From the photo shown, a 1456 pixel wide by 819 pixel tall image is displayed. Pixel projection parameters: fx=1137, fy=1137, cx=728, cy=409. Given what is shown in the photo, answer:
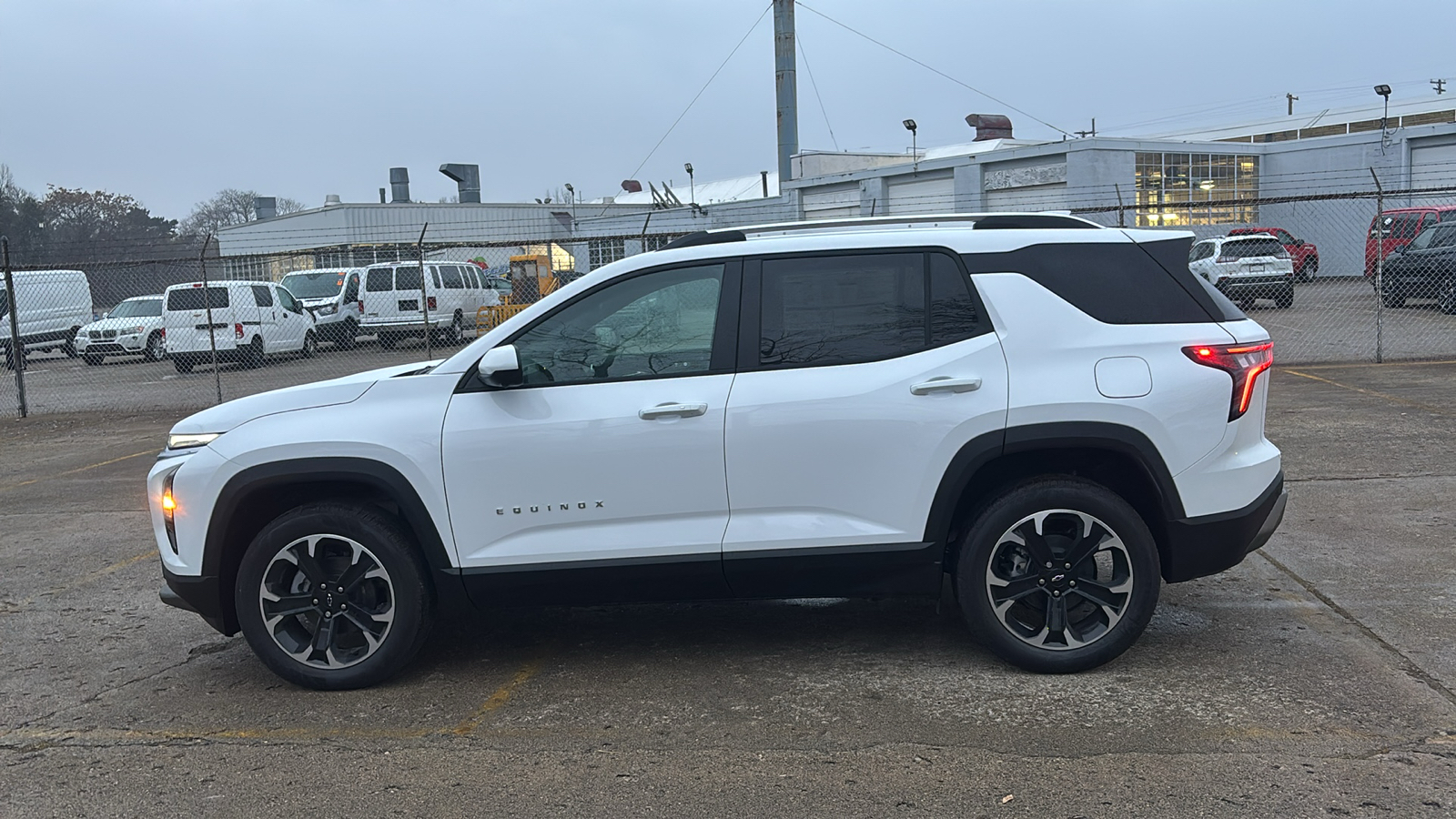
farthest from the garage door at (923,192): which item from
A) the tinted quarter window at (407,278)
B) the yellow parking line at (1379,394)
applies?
the yellow parking line at (1379,394)

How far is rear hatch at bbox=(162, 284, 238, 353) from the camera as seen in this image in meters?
21.3

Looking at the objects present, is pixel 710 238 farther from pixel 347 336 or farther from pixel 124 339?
pixel 124 339

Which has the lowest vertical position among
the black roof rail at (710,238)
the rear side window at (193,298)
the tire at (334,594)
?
the tire at (334,594)

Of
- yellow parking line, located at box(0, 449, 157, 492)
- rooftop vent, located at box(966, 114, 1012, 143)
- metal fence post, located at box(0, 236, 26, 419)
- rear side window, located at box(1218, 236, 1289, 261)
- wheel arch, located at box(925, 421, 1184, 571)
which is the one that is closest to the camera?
wheel arch, located at box(925, 421, 1184, 571)

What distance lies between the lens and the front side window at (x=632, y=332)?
14.9 ft

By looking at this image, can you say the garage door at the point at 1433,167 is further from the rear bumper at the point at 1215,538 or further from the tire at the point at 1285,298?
the rear bumper at the point at 1215,538

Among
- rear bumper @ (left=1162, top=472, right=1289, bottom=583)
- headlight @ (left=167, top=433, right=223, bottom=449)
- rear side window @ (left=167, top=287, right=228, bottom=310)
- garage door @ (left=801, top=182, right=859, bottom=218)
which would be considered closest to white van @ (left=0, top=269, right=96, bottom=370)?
rear side window @ (left=167, top=287, right=228, bottom=310)

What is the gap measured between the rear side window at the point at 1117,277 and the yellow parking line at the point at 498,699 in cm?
247

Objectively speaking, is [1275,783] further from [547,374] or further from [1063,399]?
[547,374]

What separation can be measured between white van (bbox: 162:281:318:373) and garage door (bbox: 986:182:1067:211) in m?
19.7

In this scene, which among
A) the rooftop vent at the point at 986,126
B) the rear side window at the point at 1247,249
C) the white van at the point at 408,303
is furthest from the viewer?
the rooftop vent at the point at 986,126

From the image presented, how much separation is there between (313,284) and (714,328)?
2683 centimetres

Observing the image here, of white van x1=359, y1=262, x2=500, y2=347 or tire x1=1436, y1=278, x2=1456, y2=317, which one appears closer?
tire x1=1436, y1=278, x2=1456, y2=317

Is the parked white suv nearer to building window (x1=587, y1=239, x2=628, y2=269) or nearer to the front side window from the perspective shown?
building window (x1=587, y1=239, x2=628, y2=269)
